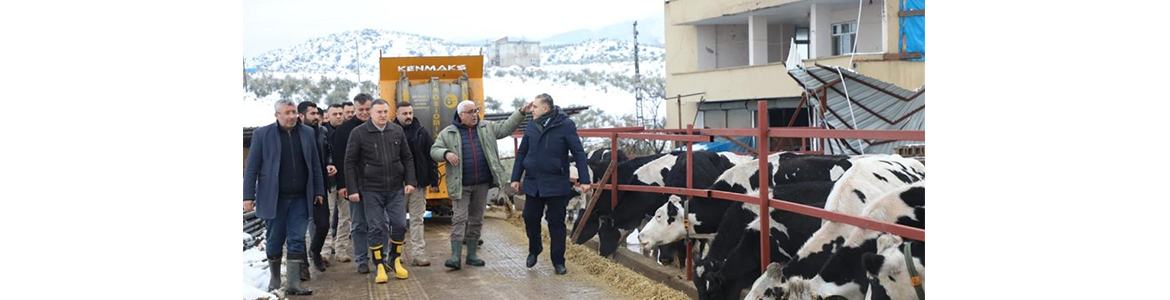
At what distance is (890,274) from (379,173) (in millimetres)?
4574

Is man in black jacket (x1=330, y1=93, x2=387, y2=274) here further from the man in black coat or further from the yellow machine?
the yellow machine

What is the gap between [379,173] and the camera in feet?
27.9

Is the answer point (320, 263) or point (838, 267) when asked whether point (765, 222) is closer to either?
point (838, 267)

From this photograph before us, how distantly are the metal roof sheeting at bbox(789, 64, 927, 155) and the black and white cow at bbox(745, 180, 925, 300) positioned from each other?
8465mm

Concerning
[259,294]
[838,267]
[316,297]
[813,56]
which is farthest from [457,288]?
[813,56]

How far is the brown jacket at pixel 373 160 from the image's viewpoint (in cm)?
852

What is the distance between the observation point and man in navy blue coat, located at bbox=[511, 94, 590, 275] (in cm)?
883

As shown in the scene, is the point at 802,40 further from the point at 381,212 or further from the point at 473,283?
the point at 381,212

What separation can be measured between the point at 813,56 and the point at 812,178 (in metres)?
18.0

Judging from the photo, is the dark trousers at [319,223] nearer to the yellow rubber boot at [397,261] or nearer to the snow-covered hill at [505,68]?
the yellow rubber boot at [397,261]

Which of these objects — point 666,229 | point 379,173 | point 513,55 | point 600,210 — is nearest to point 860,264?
point 666,229

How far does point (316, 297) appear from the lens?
8148 mm

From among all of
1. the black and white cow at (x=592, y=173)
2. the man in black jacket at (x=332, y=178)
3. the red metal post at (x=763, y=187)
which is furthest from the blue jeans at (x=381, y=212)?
the black and white cow at (x=592, y=173)

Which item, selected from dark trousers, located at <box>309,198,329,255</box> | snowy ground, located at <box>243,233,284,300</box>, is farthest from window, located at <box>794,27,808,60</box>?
dark trousers, located at <box>309,198,329,255</box>
